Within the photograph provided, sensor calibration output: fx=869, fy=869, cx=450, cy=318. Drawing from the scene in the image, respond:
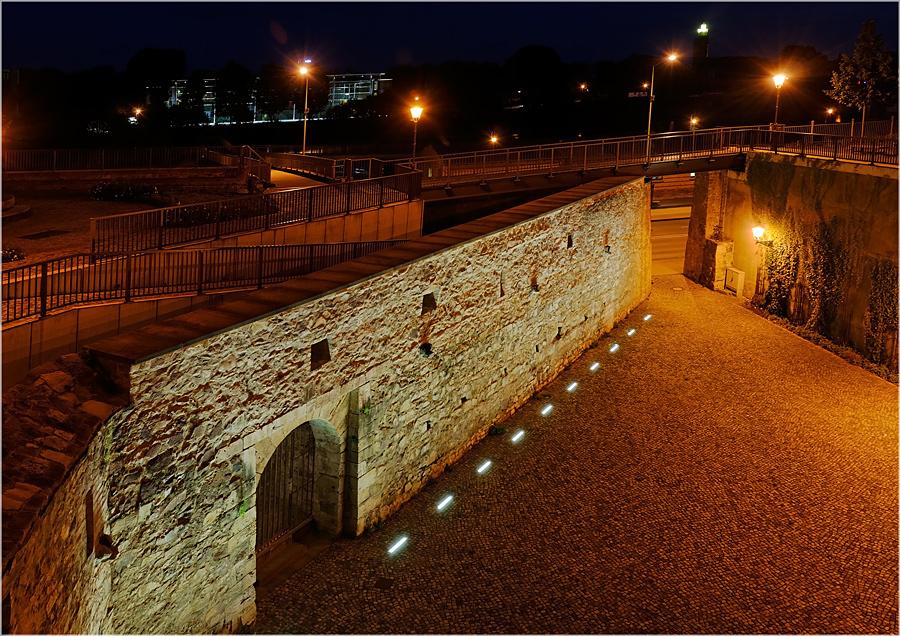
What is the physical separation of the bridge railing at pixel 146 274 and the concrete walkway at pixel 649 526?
4.53 m

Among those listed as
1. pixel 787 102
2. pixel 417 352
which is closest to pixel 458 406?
pixel 417 352

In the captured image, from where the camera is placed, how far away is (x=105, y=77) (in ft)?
157

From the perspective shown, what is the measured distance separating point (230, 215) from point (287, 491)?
6321 mm

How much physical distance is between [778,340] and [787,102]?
185 feet

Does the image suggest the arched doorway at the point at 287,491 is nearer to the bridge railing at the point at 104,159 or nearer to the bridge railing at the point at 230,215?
the bridge railing at the point at 230,215

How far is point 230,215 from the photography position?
1634 cm

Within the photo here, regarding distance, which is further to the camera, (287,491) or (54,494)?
(287,491)

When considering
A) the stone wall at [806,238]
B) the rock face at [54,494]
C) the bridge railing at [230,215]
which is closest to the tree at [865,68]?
the stone wall at [806,238]

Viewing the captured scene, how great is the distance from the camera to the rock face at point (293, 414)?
8.34 m

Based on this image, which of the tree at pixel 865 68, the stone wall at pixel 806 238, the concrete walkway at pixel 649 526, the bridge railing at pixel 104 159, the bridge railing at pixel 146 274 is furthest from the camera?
the tree at pixel 865 68

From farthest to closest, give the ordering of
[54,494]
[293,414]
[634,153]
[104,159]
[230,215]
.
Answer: [634,153] < [104,159] < [230,215] < [293,414] < [54,494]

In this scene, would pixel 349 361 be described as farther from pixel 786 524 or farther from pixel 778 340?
pixel 778 340

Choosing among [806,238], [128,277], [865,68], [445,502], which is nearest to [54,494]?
[128,277]

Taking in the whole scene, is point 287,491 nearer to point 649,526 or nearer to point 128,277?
point 128,277
